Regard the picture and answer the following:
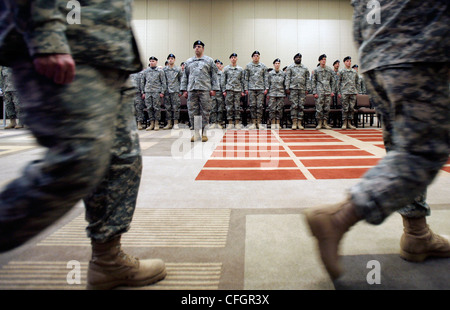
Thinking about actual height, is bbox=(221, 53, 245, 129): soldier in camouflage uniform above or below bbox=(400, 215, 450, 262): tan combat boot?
above

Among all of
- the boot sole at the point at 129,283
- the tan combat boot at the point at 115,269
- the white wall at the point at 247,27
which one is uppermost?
the white wall at the point at 247,27

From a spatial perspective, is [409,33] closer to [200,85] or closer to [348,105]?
[200,85]

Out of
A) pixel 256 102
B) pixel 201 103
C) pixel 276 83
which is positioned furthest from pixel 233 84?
pixel 201 103

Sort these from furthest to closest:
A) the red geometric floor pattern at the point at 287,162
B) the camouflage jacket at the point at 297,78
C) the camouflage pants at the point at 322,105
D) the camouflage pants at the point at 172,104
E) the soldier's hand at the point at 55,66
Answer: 1. the camouflage pants at the point at 172,104
2. the camouflage pants at the point at 322,105
3. the camouflage jacket at the point at 297,78
4. the red geometric floor pattern at the point at 287,162
5. the soldier's hand at the point at 55,66

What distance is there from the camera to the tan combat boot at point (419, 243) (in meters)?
1.06

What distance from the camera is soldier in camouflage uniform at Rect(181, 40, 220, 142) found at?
15.4 ft

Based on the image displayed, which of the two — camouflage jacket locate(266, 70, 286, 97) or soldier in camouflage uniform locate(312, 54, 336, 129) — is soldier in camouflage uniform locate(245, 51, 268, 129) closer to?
camouflage jacket locate(266, 70, 286, 97)

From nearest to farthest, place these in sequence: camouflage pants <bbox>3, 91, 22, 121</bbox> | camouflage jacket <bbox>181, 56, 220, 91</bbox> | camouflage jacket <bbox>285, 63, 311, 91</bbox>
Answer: camouflage jacket <bbox>181, 56, 220, 91</bbox>
camouflage pants <bbox>3, 91, 22, 121</bbox>
camouflage jacket <bbox>285, 63, 311, 91</bbox>

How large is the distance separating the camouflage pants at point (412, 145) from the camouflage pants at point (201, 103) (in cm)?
406

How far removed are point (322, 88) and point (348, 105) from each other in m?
0.75

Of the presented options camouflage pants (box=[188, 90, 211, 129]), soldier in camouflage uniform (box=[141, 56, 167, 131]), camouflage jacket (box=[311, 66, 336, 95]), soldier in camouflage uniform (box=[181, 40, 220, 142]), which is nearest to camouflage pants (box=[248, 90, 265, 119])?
camouflage jacket (box=[311, 66, 336, 95])

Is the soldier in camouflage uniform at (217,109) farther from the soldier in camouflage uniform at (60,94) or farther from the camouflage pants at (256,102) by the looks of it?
the soldier in camouflage uniform at (60,94)

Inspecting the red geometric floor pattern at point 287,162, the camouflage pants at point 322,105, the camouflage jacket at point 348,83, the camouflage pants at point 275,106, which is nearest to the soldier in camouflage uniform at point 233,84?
the camouflage pants at point 275,106
